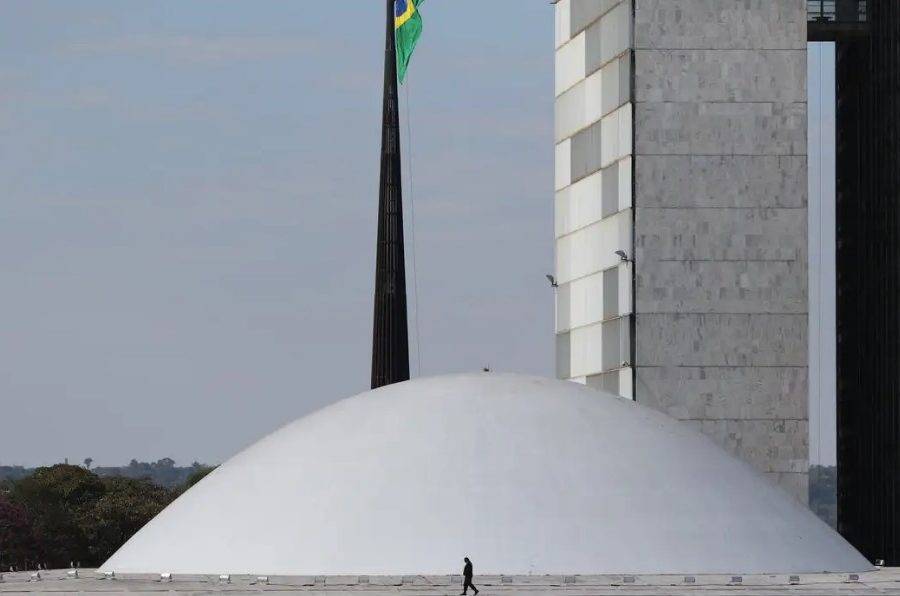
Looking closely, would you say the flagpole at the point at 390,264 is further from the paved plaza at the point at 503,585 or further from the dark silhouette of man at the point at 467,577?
the dark silhouette of man at the point at 467,577

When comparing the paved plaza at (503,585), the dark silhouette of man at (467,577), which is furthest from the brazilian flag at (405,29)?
the dark silhouette of man at (467,577)

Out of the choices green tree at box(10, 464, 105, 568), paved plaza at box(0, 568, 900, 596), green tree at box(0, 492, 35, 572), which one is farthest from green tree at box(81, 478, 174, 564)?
paved plaza at box(0, 568, 900, 596)

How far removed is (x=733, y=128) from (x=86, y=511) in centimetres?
5852

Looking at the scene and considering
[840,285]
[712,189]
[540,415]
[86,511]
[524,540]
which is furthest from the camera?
[86,511]

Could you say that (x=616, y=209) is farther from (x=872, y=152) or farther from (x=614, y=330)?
(x=872, y=152)

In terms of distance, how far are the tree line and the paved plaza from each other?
69.4 metres

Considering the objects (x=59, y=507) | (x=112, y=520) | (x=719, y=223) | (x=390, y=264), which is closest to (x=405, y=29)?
(x=390, y=264)

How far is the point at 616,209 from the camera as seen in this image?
123 metres

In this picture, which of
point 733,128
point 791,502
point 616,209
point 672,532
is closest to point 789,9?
point 733,128

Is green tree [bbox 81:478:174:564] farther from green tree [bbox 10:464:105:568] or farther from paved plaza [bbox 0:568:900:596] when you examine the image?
paved plaza [bbox 0:568:900:596]

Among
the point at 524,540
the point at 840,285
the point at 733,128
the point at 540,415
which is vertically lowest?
the point at 524,540

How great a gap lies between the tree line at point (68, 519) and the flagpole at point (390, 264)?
35.1 meters

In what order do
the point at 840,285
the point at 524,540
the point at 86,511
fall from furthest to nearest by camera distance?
the point at 86,511 < the point at 840,285 < the point at 524,540

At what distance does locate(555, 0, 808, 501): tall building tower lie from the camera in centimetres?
12081
